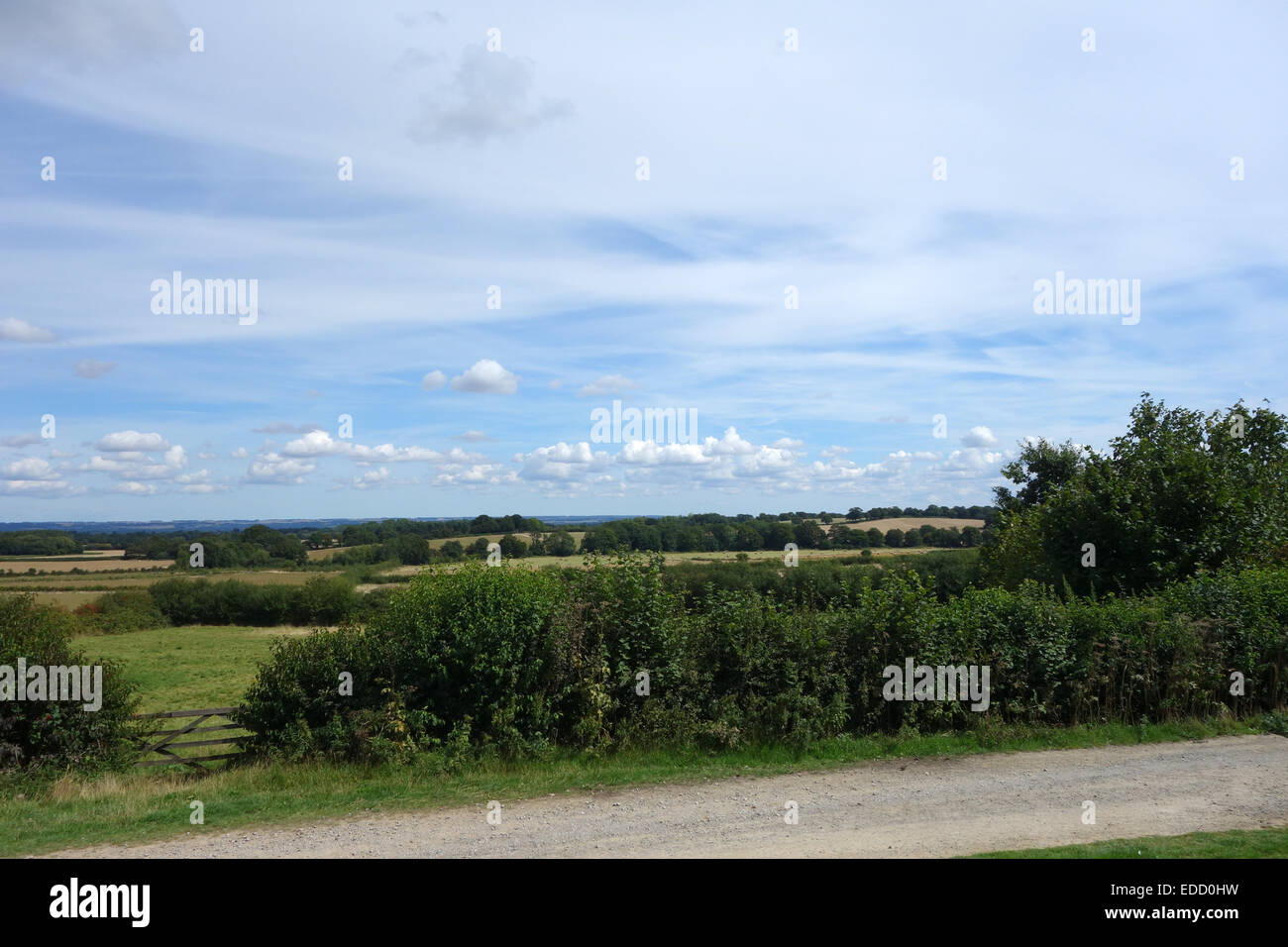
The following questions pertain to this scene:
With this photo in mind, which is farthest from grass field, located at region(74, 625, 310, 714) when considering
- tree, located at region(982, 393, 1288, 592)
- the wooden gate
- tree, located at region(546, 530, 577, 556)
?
tree, located at region(982, 393, 1288, 592)

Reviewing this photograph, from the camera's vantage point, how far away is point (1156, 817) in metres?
8.47

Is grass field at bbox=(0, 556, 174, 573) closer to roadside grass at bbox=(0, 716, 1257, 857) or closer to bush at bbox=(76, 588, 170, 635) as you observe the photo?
bush at bbox=(76, 588, 170, 635)

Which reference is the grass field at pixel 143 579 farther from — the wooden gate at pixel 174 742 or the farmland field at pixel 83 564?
the wooden gate at pixel 174 742

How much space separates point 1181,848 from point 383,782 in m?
9.22

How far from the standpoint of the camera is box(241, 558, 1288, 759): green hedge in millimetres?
11820

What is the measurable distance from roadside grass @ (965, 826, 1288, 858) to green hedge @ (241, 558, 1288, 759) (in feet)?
14.3

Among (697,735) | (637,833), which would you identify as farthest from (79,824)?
(697,735)

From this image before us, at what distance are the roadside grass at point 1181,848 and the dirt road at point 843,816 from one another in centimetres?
30

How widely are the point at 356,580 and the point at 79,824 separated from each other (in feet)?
186

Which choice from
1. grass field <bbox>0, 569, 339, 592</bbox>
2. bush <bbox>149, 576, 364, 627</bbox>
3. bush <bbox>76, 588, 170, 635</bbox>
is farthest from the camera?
bush <bbox>149, 576, 364, 627</bbox>

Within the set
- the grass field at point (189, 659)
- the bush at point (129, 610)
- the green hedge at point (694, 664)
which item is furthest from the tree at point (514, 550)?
the bush at point (129, 610)

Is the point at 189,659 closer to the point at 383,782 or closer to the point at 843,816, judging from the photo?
the point at 383,782

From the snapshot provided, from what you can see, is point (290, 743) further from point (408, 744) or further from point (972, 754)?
point (972, 754)

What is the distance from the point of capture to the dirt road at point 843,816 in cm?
792
